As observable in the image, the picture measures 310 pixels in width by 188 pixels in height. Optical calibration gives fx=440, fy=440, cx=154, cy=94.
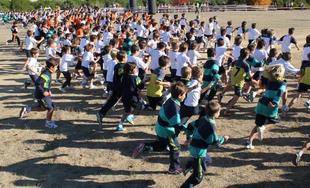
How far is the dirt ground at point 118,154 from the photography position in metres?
8.29

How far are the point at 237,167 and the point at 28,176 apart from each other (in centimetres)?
413

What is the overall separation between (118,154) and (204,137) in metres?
2.89

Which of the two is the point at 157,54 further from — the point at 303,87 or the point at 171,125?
the point at 171,125

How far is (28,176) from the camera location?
8.67 metres

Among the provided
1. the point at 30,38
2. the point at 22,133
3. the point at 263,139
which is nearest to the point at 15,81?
the point at 30,38

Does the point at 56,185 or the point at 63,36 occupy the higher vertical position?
the point at 63,36

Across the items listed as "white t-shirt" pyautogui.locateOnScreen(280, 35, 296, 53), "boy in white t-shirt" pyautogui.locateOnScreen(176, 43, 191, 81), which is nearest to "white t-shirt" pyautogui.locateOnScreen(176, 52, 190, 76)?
"boy in white t-shirt" pyautogui.locateOnScreen(176, 43, 191, 81)

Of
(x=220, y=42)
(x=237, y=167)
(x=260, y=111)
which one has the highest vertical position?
(x=220, y=42)

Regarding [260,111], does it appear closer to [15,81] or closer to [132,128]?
[132,128]

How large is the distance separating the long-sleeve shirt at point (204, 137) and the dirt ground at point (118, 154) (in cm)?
110

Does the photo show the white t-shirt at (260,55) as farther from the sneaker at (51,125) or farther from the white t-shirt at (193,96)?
the sneaker at (51,125)

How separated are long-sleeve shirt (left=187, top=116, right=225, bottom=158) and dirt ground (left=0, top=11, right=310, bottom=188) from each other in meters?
1.10

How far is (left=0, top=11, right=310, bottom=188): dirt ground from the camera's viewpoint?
829 centimetres

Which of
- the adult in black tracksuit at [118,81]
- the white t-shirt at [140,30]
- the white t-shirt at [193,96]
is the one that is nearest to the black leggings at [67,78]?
the adult in black tracksuit at [118,81]
